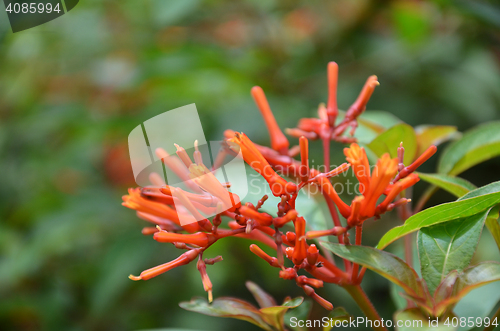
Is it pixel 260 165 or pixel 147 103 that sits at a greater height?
pixel 260 165

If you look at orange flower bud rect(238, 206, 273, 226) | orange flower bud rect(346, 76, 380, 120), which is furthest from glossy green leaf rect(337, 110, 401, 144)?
orange flower bud rect(238, 206, 273, 226)

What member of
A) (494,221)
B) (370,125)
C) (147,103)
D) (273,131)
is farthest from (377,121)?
(147,103)

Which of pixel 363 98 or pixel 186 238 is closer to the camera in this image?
pixel 186 238

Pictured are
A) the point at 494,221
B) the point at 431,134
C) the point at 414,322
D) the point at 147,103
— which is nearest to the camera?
the point at 414,322

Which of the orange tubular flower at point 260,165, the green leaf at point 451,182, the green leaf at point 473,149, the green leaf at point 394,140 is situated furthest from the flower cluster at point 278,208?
the green leaf at point 473,149

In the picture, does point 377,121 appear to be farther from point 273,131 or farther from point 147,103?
point 147,103

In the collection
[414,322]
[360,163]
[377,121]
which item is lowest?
[414,322]

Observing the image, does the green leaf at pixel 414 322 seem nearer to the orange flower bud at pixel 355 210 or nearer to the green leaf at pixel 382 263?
the green leaf at pixel 382 263
